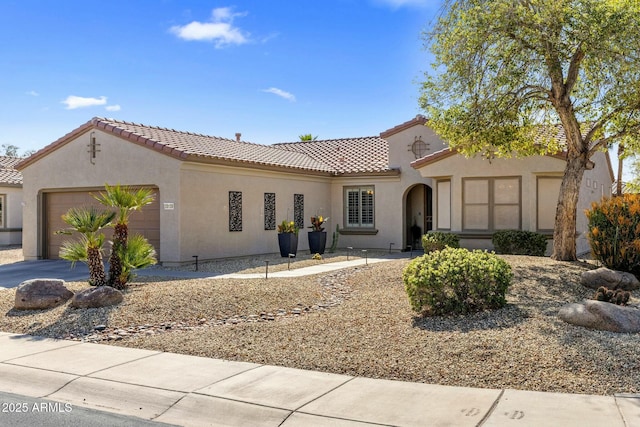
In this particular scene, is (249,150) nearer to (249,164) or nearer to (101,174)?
(249,164)

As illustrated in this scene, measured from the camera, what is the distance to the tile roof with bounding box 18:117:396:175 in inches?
677

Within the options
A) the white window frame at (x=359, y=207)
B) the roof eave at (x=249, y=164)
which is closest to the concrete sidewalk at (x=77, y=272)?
the roof eave at (x=249, y=164)

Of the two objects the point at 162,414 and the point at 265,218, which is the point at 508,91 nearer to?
the point at 265,218

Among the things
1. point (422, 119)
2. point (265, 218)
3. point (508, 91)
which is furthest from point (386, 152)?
point (508, 91)

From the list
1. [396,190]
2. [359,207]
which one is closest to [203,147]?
[359,207]

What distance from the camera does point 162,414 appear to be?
5.51 m

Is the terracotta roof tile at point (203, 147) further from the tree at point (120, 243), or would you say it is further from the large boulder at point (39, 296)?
the large boulder at point (39, 296)

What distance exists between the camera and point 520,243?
55.6 feet

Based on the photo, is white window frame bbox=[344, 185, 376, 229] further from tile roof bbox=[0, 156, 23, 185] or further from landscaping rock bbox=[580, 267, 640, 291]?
tile roof bbox=[0, 156, 23, 185]

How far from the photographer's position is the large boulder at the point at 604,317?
7395 millimetres

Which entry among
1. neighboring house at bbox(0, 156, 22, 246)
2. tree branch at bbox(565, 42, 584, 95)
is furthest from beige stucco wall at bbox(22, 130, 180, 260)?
tree branch at bbox(565, 42, 584, 95)

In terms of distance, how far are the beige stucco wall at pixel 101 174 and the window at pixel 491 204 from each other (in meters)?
8.92

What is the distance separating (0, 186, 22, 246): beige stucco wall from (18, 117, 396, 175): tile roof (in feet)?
27.4

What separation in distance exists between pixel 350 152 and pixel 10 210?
15622 mm
